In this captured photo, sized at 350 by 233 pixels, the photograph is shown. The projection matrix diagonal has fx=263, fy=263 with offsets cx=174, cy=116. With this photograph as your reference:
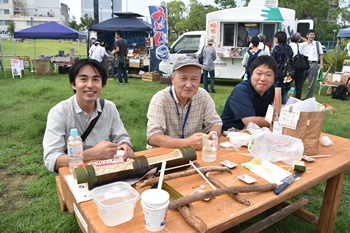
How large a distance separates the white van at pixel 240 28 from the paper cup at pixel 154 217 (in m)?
8.39

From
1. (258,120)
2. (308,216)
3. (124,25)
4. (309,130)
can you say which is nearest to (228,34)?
(124,25)

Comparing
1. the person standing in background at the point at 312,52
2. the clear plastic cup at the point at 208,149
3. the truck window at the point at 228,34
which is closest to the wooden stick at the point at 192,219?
the clear plastic cup at the point at 208,149

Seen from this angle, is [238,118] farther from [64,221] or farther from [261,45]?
[261,45]

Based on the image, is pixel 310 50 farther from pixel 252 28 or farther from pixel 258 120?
pixel 258 120

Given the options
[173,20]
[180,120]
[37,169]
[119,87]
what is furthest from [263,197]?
[173,20]

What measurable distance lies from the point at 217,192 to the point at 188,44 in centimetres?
905

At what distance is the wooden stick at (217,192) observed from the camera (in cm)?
114

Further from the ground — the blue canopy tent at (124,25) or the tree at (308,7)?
the tree at (308,7)

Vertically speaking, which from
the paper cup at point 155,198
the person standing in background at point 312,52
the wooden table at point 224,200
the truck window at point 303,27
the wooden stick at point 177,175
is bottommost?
the wooden table at point 224,200

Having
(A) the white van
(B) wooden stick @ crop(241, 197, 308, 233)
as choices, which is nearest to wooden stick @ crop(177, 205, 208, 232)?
(B) wooden stick @ crop(241, 197, 308, 233)

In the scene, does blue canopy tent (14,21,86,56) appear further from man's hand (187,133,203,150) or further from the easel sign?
man's hand (187,133,203,150)

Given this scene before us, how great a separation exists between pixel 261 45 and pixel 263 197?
21.5 feet

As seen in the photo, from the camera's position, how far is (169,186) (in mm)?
1330

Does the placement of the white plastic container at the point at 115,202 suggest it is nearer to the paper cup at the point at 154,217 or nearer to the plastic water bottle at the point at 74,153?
the paper cup at the point at 154,217
